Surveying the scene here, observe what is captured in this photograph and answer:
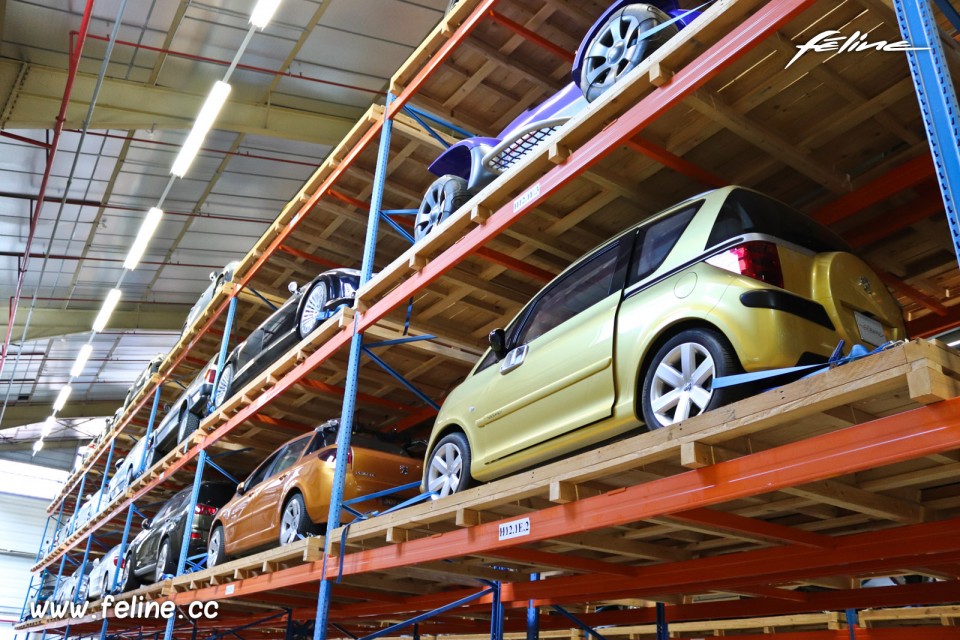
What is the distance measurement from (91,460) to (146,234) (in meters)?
9.12

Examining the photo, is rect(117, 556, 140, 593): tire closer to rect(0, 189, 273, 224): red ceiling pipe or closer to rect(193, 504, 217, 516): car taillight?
rect(193, 504, 217, 516): car taillight

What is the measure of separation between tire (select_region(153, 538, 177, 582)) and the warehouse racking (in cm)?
140

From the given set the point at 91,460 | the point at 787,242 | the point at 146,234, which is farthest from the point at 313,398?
the point at 91,460

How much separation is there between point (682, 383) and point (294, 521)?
4699 mm

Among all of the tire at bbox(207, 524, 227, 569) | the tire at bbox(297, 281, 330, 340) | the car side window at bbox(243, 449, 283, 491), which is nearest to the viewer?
the tire at bbox(297, 281, 330, 340)

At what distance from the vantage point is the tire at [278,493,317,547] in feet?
22.6

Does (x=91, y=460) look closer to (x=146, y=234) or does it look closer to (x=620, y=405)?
(x=146, y=234)

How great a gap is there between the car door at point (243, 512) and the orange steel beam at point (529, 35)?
487 cm

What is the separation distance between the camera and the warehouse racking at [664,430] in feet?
9.98

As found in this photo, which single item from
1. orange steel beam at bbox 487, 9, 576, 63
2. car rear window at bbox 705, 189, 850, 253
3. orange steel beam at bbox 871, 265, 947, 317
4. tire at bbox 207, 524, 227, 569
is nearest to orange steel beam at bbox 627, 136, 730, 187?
car rear window at bbox 705, 189, 850, 253

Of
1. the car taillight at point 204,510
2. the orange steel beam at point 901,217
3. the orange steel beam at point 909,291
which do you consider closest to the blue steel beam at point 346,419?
the orange steel beam at point 901,217

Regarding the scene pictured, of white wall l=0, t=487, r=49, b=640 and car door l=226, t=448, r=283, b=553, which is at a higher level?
white wall l=0, t=487, r=49, b=640

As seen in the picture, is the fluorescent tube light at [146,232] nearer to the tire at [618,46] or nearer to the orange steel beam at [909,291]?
the tire at [618,46]

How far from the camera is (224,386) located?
1077 cm
